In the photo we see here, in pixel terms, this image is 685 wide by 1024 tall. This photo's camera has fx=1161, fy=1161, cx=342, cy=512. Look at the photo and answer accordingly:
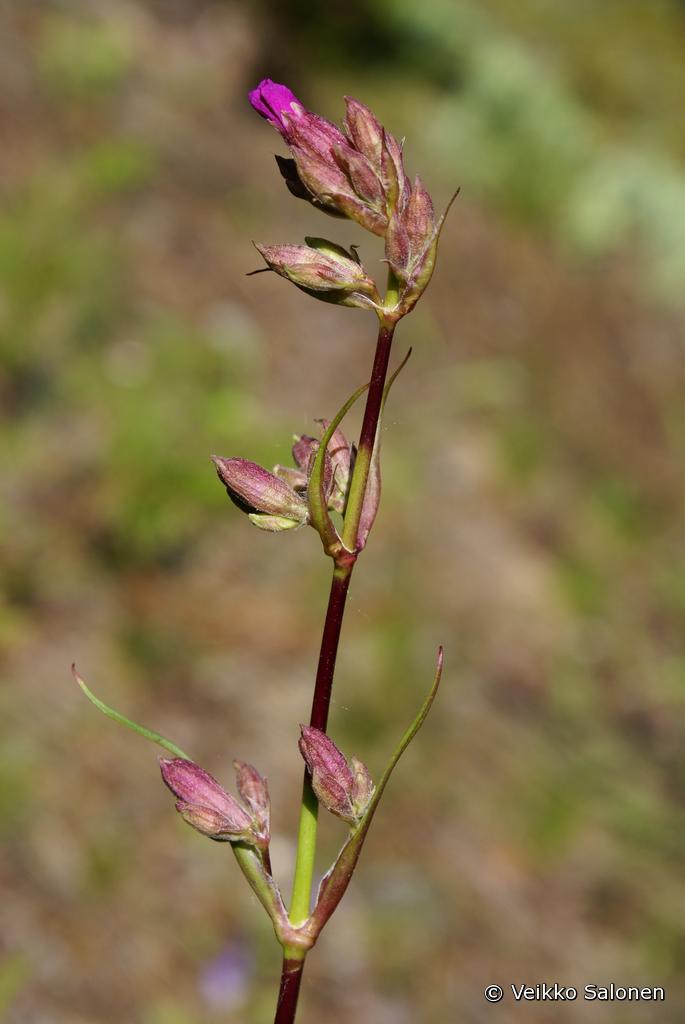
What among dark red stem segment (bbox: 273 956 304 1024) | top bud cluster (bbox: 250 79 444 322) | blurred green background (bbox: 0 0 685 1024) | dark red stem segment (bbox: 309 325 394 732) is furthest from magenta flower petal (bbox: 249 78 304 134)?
blurred green background (bbox: 0 0 685 1024)

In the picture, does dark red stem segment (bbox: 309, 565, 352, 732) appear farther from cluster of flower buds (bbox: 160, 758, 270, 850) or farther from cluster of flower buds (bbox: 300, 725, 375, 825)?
cluster of flower buds (bbox: 160, 758, 270, 850)

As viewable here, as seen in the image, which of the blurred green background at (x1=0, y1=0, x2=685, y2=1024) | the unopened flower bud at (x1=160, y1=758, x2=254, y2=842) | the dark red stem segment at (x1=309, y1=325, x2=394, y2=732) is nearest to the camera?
the dark red stem segment at (x1=309, y1=325, x2=394, y2=732)

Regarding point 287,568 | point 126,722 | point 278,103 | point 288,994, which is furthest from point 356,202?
point 287,568

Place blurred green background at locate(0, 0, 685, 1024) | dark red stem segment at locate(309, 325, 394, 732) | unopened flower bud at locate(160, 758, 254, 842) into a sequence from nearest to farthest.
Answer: dark red stem segment at locate(309, 325, 394, 732), unopened flower bud at locate(160, 758, 254, 842), blurred green background at locate(0, 0, 685, 1024)

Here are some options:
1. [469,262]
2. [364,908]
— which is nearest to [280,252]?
[364,908]

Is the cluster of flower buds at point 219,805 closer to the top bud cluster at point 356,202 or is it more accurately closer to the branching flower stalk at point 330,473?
the branching flower stalk at point 330,473

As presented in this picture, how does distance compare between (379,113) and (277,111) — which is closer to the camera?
(277,111)

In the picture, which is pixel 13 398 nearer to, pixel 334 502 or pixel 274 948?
pixel 274 948

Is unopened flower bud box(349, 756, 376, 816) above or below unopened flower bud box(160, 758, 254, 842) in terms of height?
above

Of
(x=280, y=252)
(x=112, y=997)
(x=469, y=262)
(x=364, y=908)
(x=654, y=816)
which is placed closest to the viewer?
(x=280, y=252)
